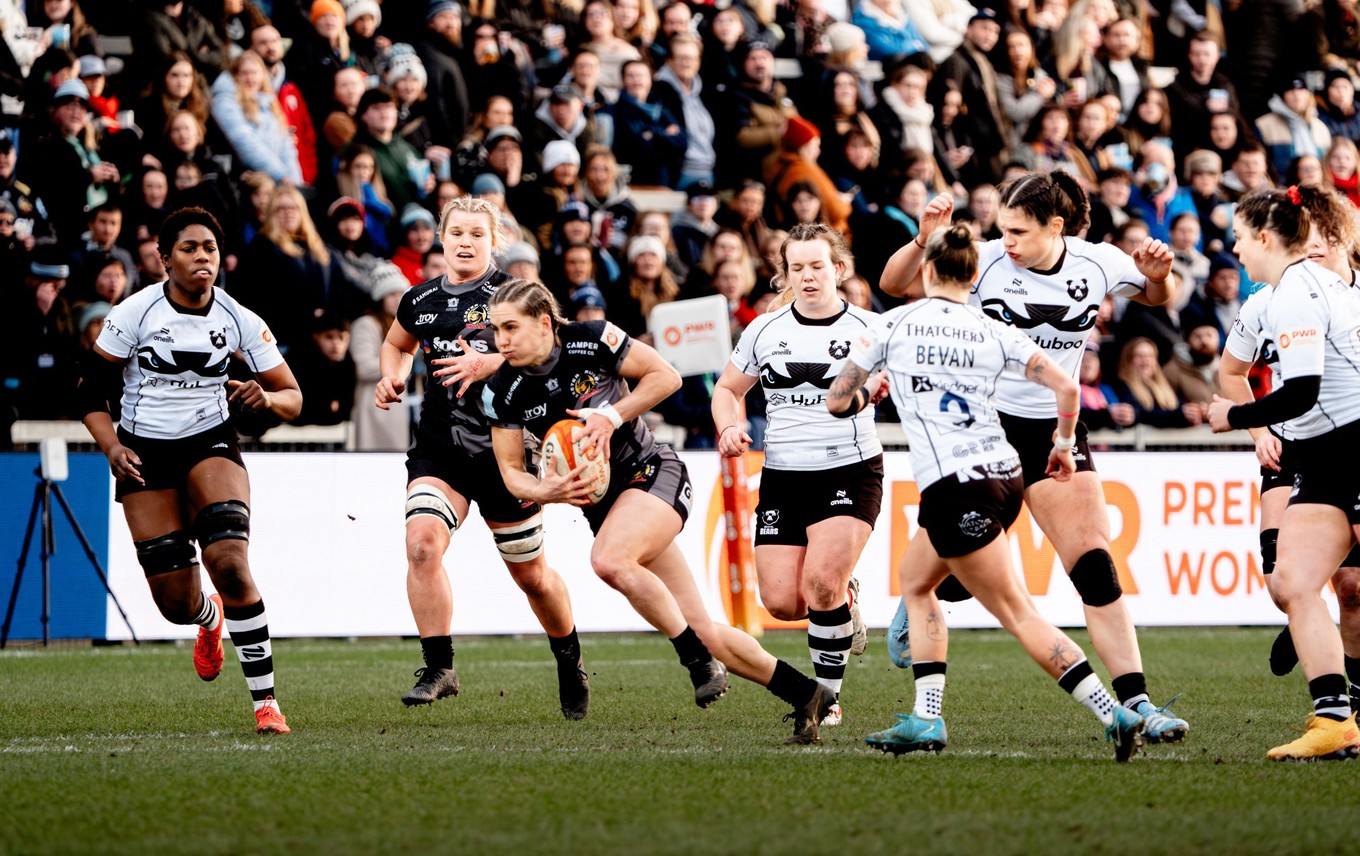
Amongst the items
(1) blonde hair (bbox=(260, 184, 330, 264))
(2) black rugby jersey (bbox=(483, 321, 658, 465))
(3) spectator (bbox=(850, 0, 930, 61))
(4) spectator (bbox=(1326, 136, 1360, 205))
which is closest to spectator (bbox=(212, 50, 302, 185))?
(1) blonde hair (bbox=(260, 184, 330, 264))

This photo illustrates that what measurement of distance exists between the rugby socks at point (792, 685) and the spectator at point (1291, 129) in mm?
14802

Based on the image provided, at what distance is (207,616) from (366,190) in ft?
21.9

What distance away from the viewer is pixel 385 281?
1448 centimetres

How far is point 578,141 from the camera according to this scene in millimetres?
17062

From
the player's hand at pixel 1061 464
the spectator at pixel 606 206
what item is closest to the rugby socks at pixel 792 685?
the player's hand at pixel 1061 464

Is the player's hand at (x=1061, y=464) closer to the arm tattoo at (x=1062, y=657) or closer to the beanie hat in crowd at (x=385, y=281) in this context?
the arm tattoo at (x=1062, y=657)

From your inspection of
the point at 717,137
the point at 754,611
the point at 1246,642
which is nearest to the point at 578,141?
the point at 717,137

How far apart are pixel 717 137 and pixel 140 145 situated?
5785 mm

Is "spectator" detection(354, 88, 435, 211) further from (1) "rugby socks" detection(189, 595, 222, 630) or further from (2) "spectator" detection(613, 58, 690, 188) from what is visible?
(1) "rugby socks" detection(189, 595, 222, 630)

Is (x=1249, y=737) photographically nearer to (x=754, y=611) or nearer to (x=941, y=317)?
(x=941, y=317)

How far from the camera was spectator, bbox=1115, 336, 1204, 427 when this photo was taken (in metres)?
16.3

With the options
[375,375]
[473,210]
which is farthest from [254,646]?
[375,375]

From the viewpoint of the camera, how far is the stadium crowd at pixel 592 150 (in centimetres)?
1438

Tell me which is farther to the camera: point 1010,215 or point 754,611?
point 754,611
